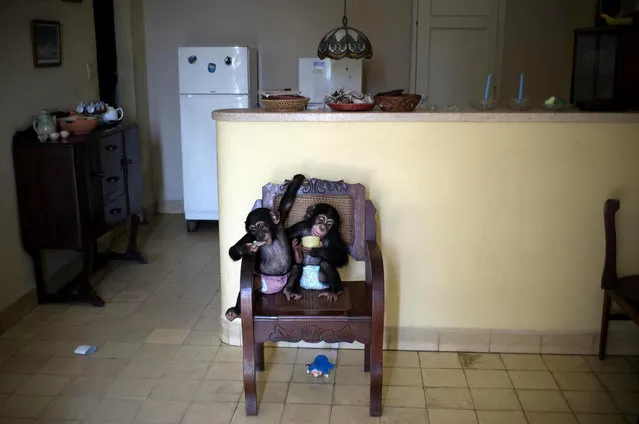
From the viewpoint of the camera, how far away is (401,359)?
2877 mm

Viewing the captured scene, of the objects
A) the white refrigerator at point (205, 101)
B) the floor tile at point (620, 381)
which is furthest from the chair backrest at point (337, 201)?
the white refrigerator at point (205, 101)

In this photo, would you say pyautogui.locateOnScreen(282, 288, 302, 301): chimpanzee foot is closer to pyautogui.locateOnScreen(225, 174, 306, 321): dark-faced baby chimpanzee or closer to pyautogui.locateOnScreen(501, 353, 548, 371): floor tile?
pyautogui.locateOnScreen(225, 174, 306, 321): dark-faced baby chimpanzee

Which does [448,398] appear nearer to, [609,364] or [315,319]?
[315,319]

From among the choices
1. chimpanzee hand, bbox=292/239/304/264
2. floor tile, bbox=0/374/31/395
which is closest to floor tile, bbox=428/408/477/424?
chimpanzee hand, bbox=292/239/304/264

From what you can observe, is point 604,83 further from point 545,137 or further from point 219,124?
point 219,124

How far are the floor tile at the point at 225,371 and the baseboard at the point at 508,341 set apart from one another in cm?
54

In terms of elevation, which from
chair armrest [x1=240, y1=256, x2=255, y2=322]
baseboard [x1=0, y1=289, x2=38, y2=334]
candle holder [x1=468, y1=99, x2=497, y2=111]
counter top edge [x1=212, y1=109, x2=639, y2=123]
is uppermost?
candle holder [x1=468, y1=99, x2=497, y2=111]

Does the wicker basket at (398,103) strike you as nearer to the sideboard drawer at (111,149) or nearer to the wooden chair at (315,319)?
the wooden chair at (315,319)

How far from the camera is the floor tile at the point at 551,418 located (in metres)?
2.39

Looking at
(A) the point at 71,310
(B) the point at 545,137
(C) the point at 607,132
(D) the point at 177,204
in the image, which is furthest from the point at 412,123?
(D) the point at 177,204

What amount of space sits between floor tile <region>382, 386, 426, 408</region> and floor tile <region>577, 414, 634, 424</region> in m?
0.61

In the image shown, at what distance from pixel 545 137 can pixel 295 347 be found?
1.50m

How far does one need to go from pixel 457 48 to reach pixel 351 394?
3292 mm

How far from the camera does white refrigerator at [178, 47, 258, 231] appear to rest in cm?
471
